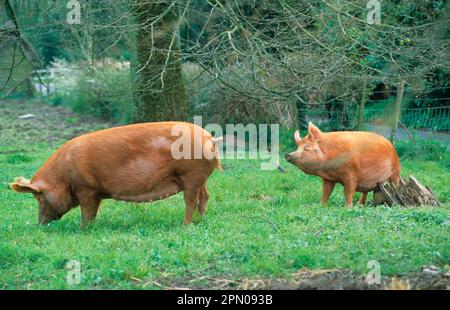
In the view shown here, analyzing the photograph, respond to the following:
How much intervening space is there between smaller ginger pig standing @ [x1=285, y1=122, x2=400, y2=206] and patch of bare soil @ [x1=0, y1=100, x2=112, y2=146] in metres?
11.4

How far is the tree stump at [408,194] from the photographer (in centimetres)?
1086

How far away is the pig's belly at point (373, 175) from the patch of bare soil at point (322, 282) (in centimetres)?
438

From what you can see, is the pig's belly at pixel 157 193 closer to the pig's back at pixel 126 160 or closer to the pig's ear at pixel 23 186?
the pig's back at pixel 126 160

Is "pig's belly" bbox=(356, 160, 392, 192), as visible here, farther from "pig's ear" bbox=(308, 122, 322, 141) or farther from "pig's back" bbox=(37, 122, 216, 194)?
"pig's back" bbox=(37, 122, 216, 194)

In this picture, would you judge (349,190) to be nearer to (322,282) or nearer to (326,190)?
(326,190)

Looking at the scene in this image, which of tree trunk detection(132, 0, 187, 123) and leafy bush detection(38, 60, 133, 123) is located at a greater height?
tree trunk detection(132, 0, 187, 123)

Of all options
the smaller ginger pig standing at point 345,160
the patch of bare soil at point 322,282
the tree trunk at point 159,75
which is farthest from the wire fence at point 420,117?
the patch of bare soil at point 322,282

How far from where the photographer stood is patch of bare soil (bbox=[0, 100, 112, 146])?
22163mm

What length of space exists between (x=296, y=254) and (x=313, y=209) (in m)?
3.01

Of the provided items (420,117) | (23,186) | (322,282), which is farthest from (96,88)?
(322,282)

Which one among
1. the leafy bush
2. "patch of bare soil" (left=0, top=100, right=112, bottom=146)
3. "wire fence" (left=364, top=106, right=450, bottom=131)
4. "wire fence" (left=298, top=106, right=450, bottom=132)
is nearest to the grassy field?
"wire fence" (left=364, top=106, right=450, bottom=131)
